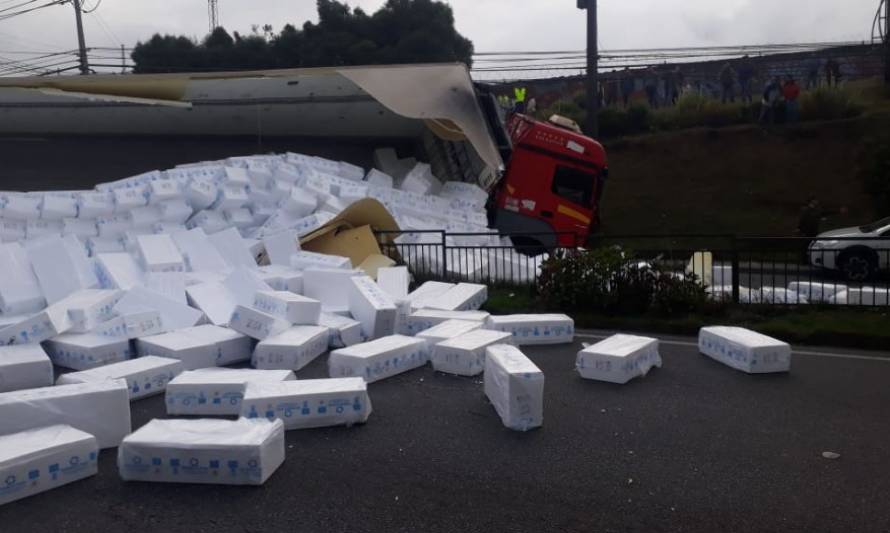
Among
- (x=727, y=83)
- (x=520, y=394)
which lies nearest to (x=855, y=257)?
(x=520, y=394)

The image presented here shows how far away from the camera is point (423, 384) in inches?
283

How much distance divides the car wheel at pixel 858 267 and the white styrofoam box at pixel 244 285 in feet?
26.4

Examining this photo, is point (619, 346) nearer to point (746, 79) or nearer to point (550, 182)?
point (550, 182)

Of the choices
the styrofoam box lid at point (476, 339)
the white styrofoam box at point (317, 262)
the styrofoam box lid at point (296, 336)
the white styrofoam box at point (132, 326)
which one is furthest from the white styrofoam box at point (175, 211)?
the styrofoam box lid at point (476, 339)

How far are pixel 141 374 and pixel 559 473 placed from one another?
368 centimetres

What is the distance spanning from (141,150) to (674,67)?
79.7 feet

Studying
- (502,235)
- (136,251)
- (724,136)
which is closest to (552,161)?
(502,235)

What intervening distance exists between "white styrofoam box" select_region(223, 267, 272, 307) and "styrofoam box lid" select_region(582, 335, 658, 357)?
12.9ft

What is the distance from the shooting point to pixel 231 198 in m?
12.8

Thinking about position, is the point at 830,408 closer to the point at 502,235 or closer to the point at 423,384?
the point at 423,384

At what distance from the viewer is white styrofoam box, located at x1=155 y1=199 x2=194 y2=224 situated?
472 inches

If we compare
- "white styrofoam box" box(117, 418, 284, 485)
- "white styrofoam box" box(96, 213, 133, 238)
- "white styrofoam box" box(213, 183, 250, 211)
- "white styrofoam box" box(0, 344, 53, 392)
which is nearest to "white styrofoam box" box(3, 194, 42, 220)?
"white styrofoam box" box(96, 213, 133, 238)

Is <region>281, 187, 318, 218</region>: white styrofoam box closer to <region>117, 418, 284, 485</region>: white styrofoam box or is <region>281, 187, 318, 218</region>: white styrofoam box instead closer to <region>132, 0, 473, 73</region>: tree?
<region>117, 418, 284, 485</region>: white styrofoam box

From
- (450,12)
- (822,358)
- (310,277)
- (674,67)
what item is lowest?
(822,358)
